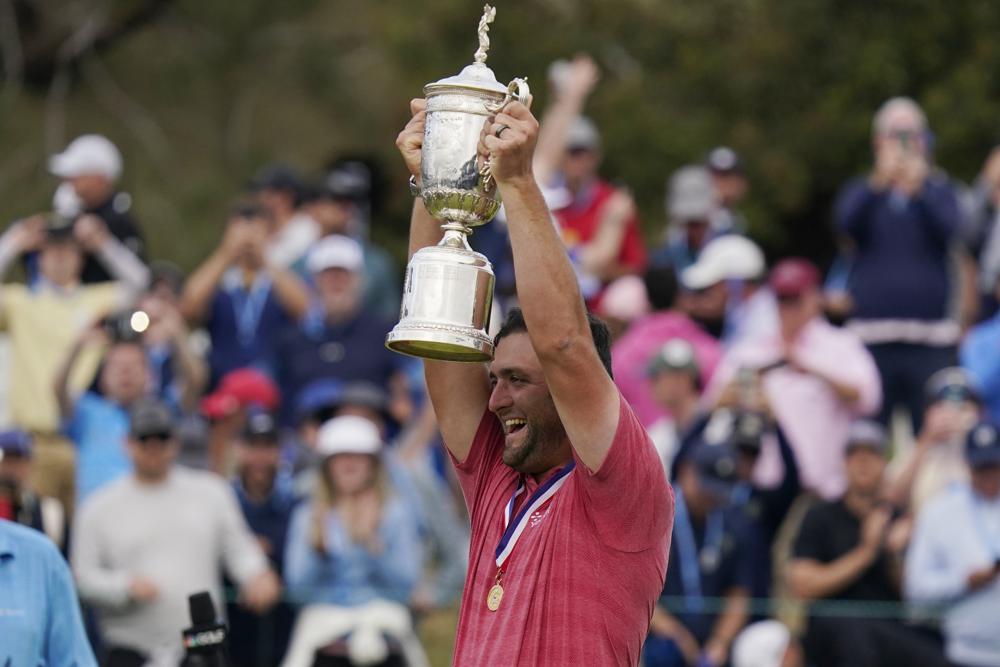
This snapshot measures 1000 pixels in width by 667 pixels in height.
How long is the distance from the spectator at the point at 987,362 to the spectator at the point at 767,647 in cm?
214

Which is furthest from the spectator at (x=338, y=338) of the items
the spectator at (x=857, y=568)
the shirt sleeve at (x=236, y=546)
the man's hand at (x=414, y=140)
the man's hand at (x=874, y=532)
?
the man's hand at (x=414, y=140)

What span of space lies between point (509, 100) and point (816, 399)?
20.3ft

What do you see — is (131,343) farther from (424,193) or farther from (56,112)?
(56,112)

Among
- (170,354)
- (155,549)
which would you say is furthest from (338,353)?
(155,549)

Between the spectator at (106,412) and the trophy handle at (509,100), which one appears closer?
the trophy handle at (509,100)

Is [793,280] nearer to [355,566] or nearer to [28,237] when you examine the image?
[355,566]

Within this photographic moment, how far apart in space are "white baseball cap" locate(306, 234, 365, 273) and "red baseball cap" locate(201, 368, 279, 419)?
76cm

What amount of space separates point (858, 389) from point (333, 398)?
9.74 feet

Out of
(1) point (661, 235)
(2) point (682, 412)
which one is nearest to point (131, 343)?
(2) point (682, 412)

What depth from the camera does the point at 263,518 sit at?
11172 mm

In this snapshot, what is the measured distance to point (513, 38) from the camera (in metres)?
22.2

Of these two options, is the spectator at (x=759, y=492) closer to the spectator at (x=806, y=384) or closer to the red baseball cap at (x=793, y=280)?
the spectator at (x=806, y=384)

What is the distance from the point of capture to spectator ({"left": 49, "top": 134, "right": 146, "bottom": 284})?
12633mm

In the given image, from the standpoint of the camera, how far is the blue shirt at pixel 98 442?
11.3m
